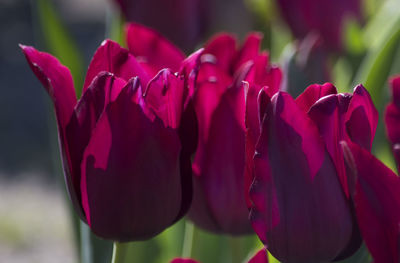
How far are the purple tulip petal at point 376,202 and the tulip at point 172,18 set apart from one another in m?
0.41

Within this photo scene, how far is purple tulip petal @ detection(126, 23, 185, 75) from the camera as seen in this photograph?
1.70 ft

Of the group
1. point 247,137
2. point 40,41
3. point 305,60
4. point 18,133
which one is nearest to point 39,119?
point 18,133

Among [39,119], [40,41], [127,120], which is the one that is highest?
[127,120]

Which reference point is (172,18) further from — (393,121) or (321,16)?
(393,121)

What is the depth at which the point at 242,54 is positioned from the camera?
52 centimetres

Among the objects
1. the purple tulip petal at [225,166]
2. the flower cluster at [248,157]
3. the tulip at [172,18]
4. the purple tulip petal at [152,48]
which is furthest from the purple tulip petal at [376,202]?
the tulip at [172,18]

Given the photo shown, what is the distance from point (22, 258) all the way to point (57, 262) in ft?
0.31

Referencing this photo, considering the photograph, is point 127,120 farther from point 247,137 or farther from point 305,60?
point 305,60

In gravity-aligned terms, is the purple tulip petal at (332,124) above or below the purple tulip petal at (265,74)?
above

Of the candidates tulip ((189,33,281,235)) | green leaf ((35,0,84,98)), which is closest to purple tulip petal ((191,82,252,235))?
tulip ((189,33,281,235))

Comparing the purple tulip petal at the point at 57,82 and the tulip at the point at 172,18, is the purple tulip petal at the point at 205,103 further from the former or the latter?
the tulip at the point at 172,18

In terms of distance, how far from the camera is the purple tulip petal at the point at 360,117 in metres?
0.34

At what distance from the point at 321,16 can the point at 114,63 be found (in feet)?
1.37

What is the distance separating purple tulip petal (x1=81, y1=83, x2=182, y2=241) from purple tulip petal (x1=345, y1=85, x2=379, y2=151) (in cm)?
8
